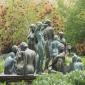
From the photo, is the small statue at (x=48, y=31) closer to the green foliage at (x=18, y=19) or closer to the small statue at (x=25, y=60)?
the small statue at (x=25, y=60)

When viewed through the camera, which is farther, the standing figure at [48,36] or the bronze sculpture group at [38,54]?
the standing figure at [48,36]

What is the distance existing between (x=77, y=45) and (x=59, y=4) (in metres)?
4.24

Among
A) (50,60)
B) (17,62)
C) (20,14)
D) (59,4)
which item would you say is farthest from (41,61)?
(59,4)

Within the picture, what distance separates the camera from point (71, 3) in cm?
3728

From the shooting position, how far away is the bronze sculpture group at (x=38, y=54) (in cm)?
1370

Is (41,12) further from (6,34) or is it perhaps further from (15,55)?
(15,55)

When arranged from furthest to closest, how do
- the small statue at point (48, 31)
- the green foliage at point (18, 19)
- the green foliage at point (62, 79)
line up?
the green foliage at point (18, 19) → the small statue at point (48, 31) → the green foliage at point (62, 79)

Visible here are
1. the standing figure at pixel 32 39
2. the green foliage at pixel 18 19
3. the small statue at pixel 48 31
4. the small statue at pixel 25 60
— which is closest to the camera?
the small statue at pixel 25 60

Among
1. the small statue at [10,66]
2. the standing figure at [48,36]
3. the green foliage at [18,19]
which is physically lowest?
the green foliage at [18,19]

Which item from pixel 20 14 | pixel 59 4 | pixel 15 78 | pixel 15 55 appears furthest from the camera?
pixel 59 4

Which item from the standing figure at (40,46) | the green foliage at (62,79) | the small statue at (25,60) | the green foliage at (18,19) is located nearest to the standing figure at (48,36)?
the standing figure at (40,46)

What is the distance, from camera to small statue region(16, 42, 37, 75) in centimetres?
1355

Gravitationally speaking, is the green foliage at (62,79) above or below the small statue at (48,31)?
above

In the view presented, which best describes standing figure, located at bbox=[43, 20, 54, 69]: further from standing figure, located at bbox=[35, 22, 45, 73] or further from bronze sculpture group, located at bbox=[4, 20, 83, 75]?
standing figure, located at bbox=[35, 22, 45, 73]
